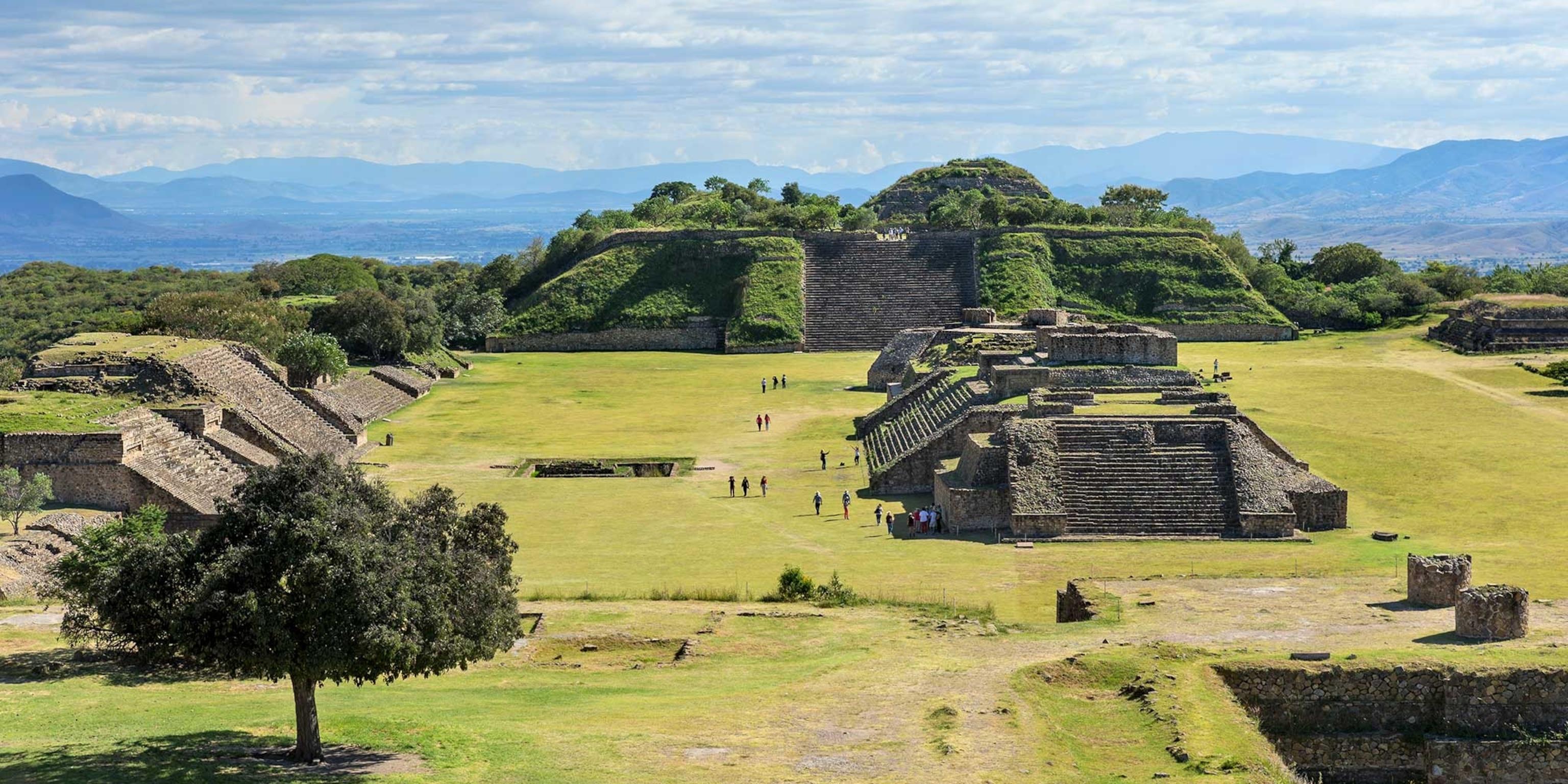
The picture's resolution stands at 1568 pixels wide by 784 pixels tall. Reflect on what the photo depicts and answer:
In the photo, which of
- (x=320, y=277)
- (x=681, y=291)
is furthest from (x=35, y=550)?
(x=320, y=277)

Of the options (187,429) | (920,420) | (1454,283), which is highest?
(1454,283)

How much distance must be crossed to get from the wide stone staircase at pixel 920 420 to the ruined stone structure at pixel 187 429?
635 inches

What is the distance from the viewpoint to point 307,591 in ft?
59.6

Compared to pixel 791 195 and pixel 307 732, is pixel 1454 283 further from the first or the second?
pixel 307 732

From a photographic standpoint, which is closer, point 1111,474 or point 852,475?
point 1111,474

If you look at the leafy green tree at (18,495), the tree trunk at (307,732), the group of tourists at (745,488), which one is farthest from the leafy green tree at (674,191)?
the tree trunk at (307,732)

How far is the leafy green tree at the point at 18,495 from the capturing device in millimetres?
34219

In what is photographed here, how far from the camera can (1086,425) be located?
40.6 metres

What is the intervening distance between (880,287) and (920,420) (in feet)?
137

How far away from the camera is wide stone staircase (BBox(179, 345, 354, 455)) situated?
49344 millimetres

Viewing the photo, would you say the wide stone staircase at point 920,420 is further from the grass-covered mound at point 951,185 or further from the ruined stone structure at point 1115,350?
the grass-covered mound at point 951,185

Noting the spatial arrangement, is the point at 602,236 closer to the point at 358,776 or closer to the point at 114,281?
the point at 114,281

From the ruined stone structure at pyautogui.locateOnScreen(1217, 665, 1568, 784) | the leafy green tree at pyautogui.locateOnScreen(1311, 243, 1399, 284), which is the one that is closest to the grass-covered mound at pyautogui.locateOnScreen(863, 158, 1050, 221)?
the leafy green tree at pyautogui.locateOnScreen(1311, 243, 1399, 284)

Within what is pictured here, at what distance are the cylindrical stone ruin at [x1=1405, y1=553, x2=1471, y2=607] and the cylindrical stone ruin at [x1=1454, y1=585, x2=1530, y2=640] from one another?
9.65 feet
